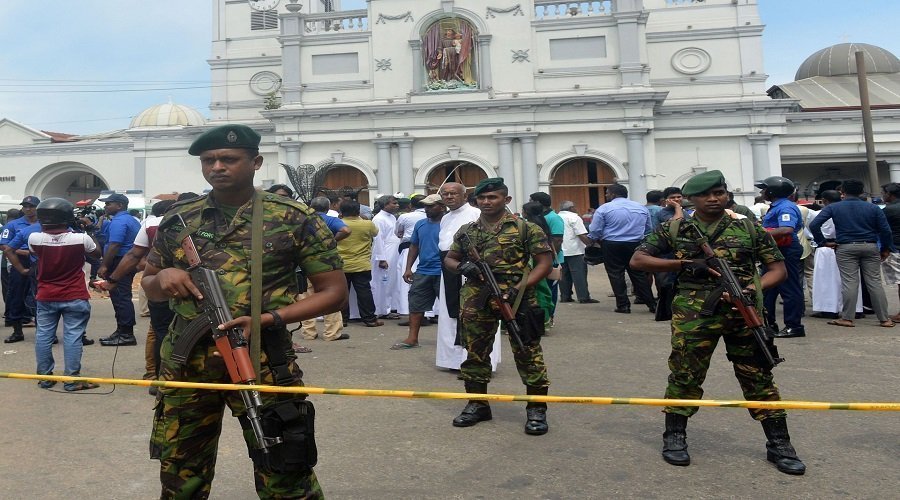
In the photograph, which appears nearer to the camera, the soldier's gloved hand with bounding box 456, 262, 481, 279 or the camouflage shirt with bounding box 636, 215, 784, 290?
the camouflage shirt with bounding box 636, 215, 784, 290

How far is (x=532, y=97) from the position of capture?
24516mm

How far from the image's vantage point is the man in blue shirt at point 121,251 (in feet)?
20.7

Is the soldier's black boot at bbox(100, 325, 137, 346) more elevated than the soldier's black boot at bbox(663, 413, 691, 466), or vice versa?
the soldier's black boot at bbox(100, 325, 137, 346)

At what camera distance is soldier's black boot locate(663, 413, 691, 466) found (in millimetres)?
3629

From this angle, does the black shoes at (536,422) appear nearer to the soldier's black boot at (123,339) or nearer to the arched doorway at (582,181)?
the soldier's black boot at (123,339)

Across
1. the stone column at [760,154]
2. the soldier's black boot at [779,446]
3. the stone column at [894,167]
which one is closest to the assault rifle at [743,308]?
the soldier's black boot at [779,446]

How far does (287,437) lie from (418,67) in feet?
80.7

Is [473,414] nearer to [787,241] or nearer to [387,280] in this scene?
[787,241]

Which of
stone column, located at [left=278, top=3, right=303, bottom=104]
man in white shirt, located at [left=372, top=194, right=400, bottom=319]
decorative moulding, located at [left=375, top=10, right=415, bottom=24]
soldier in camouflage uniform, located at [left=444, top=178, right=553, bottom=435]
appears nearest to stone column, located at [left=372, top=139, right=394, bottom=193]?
stone column, located at [left=278, top=3, right=303, bottom=104]

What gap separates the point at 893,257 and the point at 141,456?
914 centimetres

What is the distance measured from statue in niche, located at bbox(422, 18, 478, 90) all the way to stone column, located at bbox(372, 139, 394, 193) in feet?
9.15

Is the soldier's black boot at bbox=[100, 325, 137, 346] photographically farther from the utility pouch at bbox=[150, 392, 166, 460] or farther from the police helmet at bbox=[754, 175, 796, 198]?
the police helmet at bbox=[754, 175, 796, 198]

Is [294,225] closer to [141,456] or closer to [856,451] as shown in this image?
[141,456]

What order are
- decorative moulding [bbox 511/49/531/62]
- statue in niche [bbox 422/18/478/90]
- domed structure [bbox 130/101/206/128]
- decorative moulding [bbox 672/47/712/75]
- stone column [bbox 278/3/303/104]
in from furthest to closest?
domed structure [bbox 130/101/206/128], stone column [bbox 278/3/303/104], decorative moulding [bbox 672/47/712/75], statue in niche [bbox 422/18/478/90], decorative moulding [bbox 511/49/531/62]
